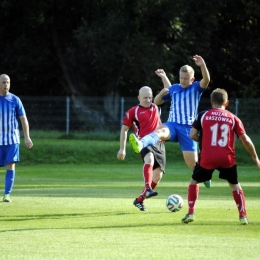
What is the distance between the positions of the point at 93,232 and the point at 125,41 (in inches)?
1230

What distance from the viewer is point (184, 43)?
4419 cm

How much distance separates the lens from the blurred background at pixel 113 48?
41.0 m

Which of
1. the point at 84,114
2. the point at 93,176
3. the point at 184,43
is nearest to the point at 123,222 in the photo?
the point at 93,176

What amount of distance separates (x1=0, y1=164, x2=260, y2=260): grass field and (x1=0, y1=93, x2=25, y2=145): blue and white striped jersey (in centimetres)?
108

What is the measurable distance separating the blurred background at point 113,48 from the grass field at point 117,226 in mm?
19955

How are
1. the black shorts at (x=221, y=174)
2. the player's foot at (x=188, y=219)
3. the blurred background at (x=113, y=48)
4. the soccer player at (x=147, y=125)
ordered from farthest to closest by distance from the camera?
the blurred background at (x=113, y=48), the soccer player at (x=147, y=125), the player's foot at (x=188, y=219), the black shorts at (x=221, y=174)

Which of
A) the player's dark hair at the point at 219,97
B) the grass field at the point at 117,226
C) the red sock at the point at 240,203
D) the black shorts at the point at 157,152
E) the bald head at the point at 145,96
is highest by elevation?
the player's dark hair at the point at 219,97

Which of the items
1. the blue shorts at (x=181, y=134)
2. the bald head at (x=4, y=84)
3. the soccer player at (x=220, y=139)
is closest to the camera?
the soccer player at (x=220, y=139)

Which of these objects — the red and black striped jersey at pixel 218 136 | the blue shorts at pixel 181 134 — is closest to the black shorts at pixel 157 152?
the blue shorts at pixel 181 134

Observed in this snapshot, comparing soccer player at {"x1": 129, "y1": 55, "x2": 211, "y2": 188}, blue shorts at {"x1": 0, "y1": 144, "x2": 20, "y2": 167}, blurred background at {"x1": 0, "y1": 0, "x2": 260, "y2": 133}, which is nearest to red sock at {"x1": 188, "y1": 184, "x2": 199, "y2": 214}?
soccer player at {"x1": 129, "y1": 55, "x2": 211, "y2": 188}

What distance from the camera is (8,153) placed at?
1532cm

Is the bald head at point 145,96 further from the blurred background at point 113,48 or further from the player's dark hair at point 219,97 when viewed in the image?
the blurred background at point 113,48

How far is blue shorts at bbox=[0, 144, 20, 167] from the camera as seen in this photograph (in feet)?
50.1

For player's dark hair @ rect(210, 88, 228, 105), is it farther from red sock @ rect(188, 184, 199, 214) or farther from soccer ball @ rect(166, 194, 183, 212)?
soccer ball @ rect(166, 194, 183, 212)
